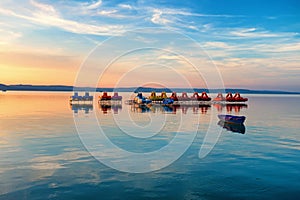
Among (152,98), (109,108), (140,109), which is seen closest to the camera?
(140,109)

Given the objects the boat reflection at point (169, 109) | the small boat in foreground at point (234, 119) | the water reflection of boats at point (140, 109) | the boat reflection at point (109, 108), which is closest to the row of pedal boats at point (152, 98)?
the boat reflection at point (109, 108)

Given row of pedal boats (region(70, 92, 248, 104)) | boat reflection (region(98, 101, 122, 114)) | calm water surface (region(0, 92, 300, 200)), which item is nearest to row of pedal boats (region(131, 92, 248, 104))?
row of pedal boats (region(70, 92, 248, 104))

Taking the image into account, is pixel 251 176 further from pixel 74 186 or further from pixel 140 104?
pixel 140 104

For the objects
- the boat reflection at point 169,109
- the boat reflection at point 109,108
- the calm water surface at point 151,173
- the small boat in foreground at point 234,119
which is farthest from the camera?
the boat reflection at point 169,109

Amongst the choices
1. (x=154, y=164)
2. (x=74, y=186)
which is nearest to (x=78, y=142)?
(x=154, y=164)

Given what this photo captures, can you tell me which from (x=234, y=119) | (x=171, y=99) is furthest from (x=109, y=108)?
(x=234, y=119)

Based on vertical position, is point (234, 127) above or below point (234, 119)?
below

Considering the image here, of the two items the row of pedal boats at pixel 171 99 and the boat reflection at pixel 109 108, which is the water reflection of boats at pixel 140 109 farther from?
the row of pedal boats at pixel 171 99

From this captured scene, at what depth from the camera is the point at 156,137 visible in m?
33.1

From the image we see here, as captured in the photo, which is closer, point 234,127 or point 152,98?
point 234,127

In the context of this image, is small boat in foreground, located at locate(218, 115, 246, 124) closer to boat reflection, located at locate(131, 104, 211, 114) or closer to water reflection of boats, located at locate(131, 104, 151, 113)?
boat reflection, located at locate(131, 104, 211, 114)

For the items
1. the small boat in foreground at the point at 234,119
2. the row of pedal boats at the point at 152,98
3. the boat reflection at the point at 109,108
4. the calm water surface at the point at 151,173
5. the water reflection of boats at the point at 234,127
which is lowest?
the calm water surface at the point at 151,173

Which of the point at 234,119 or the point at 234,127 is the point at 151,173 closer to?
the point at 234,127

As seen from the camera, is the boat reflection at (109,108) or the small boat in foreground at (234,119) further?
the boat reflection at (109,108)
